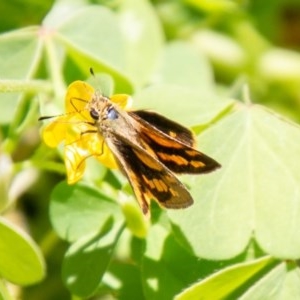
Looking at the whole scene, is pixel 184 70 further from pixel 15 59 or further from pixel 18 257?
pixel 18 257

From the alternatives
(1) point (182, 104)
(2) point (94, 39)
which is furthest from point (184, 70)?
(1) point (182, 104)

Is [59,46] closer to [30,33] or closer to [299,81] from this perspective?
[30,33]

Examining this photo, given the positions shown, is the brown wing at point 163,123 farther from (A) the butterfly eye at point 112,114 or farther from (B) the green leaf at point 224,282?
(B) the green leaf at point 224,282

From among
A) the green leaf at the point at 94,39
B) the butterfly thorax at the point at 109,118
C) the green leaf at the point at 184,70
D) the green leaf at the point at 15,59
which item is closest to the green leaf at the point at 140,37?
the green leaf at the point at 184,70

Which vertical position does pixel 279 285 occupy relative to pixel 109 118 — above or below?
below

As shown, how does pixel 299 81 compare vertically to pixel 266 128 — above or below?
below

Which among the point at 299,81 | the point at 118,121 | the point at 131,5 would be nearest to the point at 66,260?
the point at 118,121

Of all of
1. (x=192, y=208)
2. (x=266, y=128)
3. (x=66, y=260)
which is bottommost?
(x=66, y=260)
